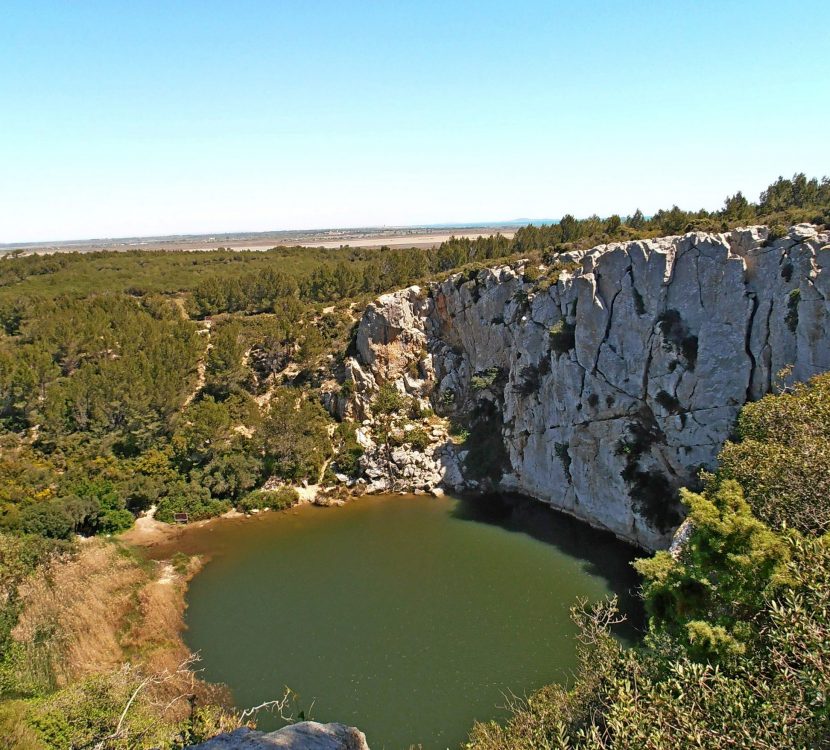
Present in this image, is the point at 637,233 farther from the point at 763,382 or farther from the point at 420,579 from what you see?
the point at 420,579

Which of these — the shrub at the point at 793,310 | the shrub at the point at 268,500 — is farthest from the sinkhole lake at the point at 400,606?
the shrub at the point at 793,310

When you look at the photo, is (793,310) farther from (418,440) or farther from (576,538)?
(418,440)

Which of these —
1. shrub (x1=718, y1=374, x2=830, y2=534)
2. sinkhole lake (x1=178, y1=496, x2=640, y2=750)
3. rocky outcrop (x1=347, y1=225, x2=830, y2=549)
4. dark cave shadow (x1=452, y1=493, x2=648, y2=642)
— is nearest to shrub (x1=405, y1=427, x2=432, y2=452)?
rocky outcrop (x1=347, y1=225, x2=830, y2=549)

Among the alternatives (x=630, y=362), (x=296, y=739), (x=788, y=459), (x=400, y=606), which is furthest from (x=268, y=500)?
(x=788, y=459)

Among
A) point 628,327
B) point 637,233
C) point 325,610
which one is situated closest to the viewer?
point 325,610

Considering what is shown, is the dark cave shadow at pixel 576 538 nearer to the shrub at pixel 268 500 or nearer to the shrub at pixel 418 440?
the shrub at pixel 418 440

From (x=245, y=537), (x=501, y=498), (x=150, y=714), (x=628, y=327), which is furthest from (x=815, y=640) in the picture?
(x=245, y=537)
